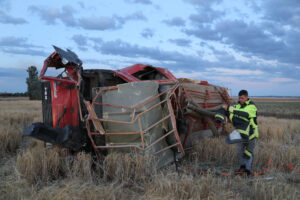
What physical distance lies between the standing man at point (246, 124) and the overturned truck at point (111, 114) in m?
1.08

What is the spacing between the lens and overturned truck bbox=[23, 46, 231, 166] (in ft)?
15.6

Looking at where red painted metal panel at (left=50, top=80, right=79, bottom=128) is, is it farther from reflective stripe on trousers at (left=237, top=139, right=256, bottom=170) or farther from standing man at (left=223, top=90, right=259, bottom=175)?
reflective stripe on trousers at (left=237, top=139, right=256, bottom=170)

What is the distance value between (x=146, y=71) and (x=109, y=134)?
9.44 ft

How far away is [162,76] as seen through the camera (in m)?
7.23

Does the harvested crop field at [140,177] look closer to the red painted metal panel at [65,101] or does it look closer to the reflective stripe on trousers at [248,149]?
the reflective stripe on trousers at [248,149]

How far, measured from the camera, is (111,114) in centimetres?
498

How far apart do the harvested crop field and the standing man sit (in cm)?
36

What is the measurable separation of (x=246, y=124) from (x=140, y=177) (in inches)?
87.8

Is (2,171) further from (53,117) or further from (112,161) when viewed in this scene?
(112,161)

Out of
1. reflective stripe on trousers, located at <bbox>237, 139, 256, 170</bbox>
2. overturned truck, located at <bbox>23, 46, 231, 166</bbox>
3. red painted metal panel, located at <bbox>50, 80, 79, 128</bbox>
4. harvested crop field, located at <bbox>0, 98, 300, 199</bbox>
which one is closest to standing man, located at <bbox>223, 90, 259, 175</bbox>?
reflective stripe on trousers, located at <bbox>237, 139, 256, 170</bbox>

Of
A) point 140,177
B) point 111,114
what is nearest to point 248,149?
point 140,177

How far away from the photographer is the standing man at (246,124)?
184 inches

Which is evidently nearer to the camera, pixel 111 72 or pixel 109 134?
pixel 109 134

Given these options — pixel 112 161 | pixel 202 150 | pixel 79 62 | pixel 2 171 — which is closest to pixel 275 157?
pixel 202 150
